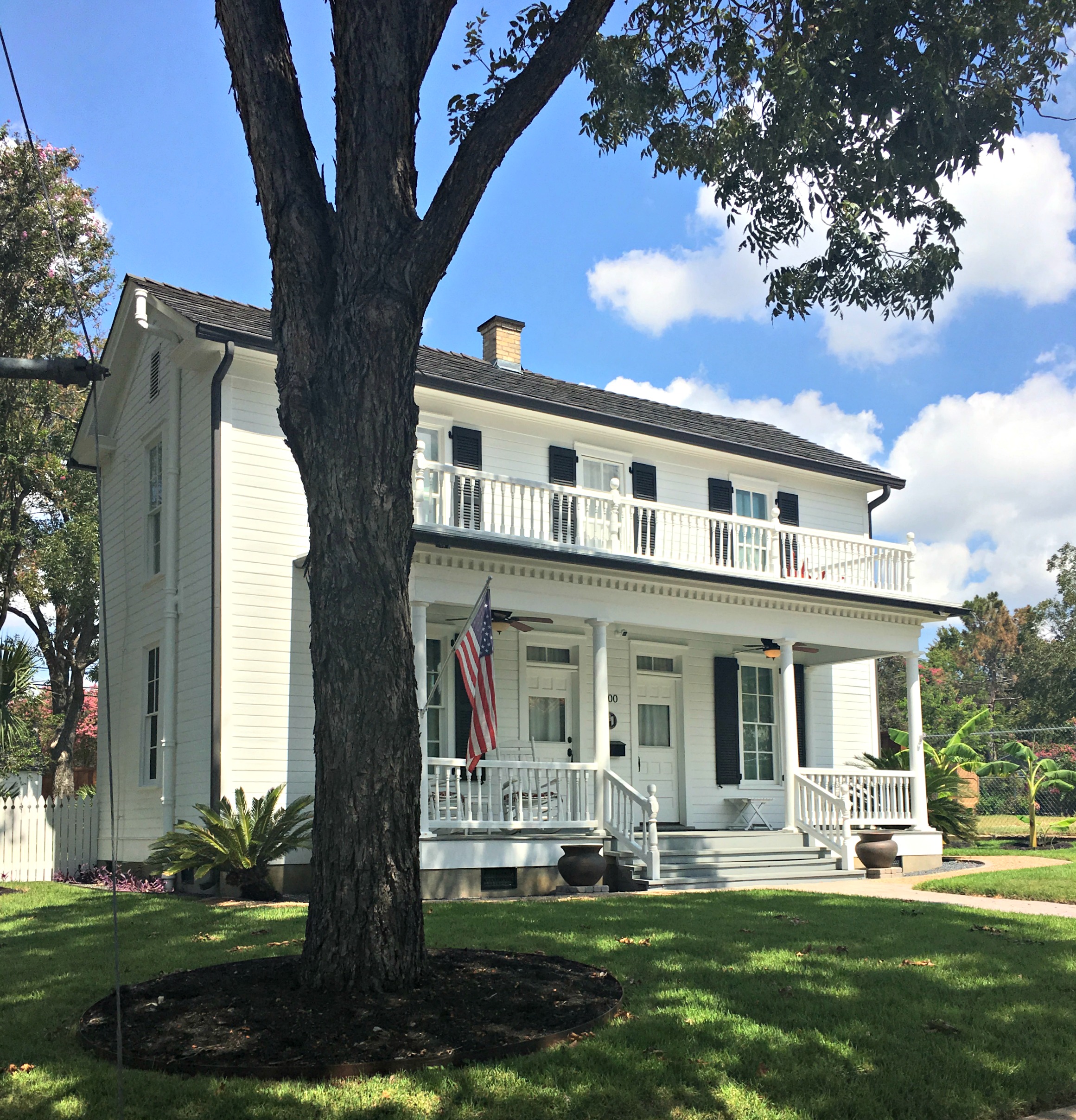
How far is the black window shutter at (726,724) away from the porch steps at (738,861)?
2.19 m

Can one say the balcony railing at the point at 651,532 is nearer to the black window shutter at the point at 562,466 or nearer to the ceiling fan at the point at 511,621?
the black window shutter at the point at 562,466

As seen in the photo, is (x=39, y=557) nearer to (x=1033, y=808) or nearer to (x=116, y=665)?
(x=116, y=665)

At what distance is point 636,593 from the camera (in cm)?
1568

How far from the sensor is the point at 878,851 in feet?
51.2

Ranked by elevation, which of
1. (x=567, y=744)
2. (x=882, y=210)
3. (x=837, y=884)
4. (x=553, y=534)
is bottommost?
(x=837, y=884)

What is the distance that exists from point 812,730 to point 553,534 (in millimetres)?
6125

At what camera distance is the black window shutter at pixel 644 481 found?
1852 centimetres

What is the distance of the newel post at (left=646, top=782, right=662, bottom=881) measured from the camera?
1390cm

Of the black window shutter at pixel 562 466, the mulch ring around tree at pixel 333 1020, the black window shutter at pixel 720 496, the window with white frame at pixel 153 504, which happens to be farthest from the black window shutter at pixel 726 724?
the mulch ring around tree at pixel 333 1020

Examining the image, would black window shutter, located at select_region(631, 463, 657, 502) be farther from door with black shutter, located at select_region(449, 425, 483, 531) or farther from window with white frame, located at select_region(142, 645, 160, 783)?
window with white frame, located at select_region(142, 645, 160, 783)

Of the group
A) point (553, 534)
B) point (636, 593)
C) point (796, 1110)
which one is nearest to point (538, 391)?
point (553, 534)

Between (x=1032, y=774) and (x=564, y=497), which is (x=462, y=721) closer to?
(x=564, y=497)

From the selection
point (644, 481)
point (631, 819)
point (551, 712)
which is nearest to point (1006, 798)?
point (644, 481)

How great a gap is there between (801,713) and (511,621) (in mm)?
6419
